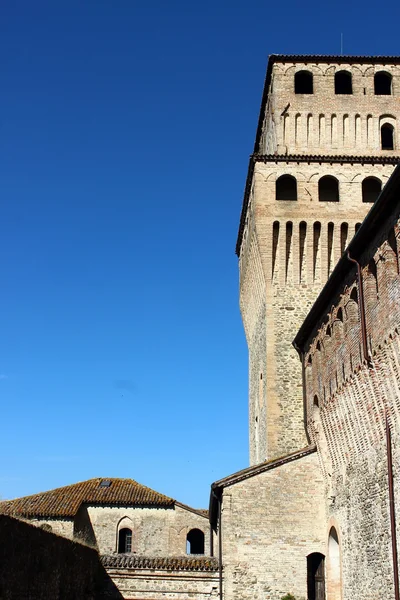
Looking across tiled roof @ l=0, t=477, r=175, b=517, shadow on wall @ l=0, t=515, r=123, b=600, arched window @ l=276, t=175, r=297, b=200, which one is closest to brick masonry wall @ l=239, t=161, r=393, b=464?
arched window @ l=276, t=175, r=297, b=200

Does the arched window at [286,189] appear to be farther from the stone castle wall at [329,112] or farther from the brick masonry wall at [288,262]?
the stone castle wall at [329,112]

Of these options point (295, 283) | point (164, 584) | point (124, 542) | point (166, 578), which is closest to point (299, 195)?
point (295, 283)

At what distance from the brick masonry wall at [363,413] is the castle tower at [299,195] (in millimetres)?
3495

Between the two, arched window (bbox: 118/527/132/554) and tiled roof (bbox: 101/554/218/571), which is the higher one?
arched window (bbox: 118/527/132/554)

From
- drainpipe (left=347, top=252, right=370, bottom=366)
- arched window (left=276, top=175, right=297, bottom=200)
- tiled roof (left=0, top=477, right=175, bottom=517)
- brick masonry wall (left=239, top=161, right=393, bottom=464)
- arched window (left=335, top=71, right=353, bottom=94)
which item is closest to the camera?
drainpipe (left=347, top=252, right=370, bottom=366)

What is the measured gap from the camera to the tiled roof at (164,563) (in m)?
20.0

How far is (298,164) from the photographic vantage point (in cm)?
2348

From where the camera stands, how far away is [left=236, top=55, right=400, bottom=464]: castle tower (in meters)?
21.6

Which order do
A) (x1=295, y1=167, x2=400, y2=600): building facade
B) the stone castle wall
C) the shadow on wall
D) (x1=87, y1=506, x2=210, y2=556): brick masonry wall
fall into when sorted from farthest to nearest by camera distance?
(x1=87, y1=506, x2=210, y2=556): brick masonry wall
the stone castle wall
the shadow on wall
(x1=295, y1=167, x2=400, y2=600): building facade

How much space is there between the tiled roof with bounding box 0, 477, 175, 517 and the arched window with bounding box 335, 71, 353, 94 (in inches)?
758

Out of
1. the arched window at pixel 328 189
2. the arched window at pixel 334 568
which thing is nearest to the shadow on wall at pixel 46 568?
the arched window at pixel 334 568

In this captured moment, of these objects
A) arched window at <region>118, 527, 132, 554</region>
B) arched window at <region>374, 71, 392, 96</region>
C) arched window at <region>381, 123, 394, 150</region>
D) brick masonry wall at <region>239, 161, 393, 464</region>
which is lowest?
arched window at <region>118, 527, 132, 554</region>

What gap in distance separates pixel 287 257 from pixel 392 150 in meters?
5.55

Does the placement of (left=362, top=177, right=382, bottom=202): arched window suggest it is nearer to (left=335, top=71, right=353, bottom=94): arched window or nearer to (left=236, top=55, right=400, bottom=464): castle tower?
(left=236, top=55, right=400, bottom=464): castle tower
